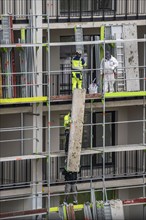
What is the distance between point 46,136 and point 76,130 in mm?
2071

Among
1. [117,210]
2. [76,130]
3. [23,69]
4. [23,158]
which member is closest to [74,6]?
[23,69]

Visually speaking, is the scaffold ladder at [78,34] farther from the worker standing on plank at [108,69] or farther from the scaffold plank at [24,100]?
the scaffold plank at [24,100]

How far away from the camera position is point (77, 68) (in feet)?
118

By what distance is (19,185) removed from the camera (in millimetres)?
36906

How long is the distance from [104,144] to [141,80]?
8.62ft

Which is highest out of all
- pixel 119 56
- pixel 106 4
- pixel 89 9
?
pixel 106 4

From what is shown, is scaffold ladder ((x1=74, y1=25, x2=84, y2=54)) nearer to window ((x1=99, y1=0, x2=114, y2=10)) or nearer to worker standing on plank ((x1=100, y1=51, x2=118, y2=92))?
worker standing on plank ((x1=100, y1=51, x2=118, y2=92))

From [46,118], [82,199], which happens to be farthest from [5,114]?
[82,199]

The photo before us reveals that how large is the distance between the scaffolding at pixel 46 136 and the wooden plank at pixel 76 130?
0.42 meters

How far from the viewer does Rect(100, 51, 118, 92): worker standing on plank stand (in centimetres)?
3684

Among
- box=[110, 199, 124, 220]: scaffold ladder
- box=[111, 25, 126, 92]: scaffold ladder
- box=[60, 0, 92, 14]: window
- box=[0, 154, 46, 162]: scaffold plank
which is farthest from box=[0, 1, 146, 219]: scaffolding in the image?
box=[60, 0, 92, 14]: window

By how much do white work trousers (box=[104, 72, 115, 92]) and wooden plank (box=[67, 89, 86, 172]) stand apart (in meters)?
1.31

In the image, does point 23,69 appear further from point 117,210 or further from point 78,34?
point 117,210

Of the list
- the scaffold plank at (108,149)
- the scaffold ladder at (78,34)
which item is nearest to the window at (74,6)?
the scaffold ladder at (78,34)
